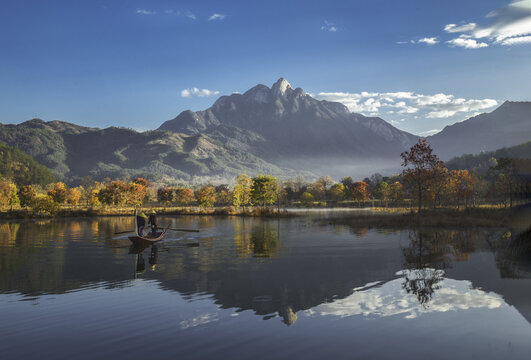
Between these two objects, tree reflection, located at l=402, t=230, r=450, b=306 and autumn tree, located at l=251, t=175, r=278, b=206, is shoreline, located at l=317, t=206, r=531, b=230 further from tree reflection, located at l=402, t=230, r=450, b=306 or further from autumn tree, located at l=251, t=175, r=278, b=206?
autumn tree, located at l=251, t=175, r=278, b=206

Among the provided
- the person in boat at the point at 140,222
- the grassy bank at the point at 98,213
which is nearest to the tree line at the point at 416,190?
the grassy bank at the point at 98,213

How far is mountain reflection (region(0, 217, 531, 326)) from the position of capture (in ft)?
57.3

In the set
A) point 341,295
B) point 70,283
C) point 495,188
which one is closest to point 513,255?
point 341,295

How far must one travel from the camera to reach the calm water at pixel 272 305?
1243 cm

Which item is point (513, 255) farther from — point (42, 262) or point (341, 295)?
point (42, 262)

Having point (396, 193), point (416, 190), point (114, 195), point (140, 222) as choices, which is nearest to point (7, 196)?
point (114, 195)

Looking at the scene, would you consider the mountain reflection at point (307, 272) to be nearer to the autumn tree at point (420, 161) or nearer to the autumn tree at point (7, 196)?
the autumn tree at point (420, 161)

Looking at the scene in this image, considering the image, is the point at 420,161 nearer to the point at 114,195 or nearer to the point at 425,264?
the point at 425,264

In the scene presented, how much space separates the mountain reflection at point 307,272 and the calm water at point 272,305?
9 cm

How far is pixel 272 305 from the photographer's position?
17.2 meters

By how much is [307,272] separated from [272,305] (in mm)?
7811

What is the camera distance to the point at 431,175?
69812mm

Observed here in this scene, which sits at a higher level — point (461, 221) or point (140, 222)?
point (140, 222)

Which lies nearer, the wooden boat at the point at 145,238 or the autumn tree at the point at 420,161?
the wooden boat at the point at 145,238
